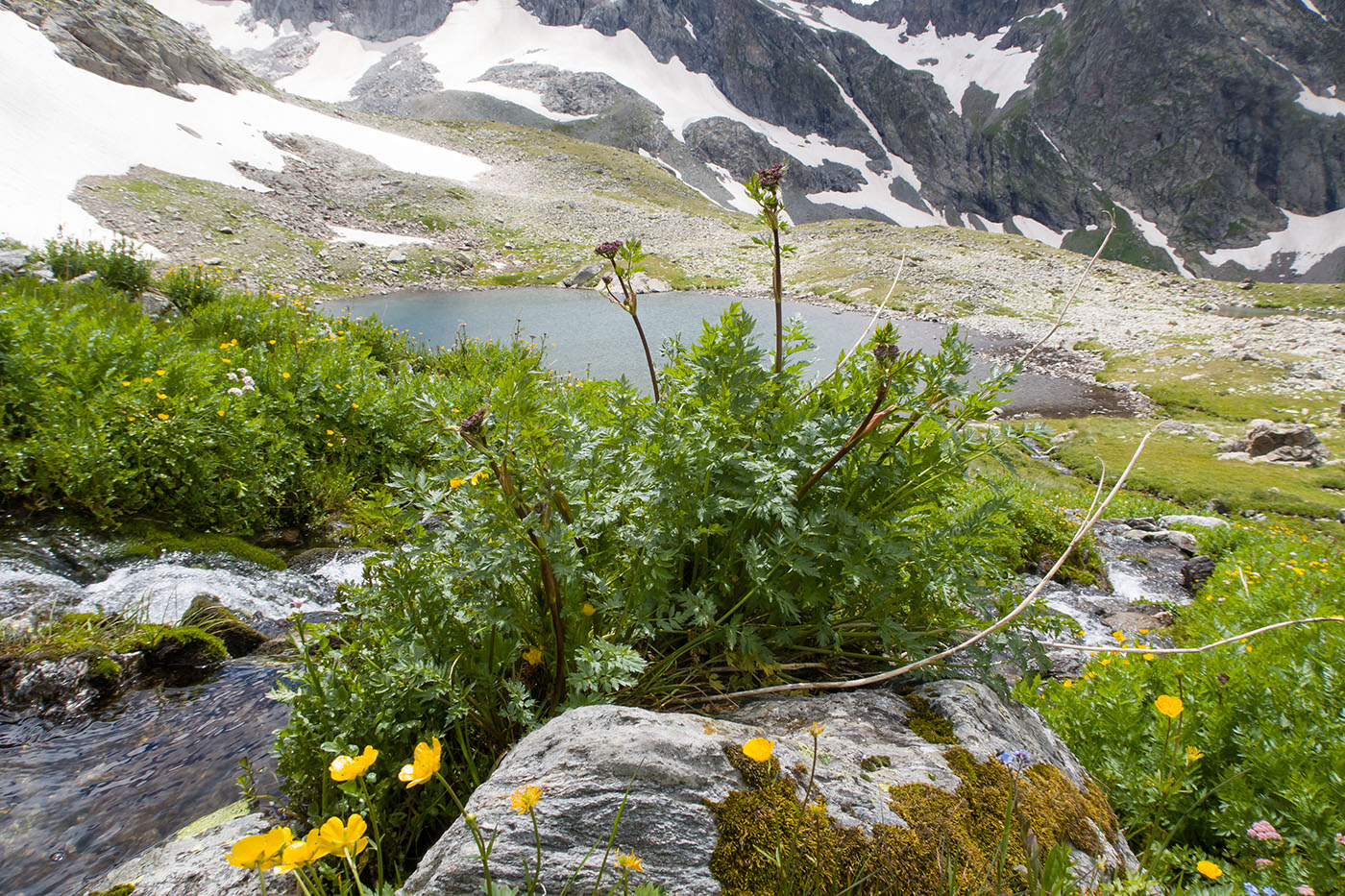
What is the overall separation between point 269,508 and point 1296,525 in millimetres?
16524

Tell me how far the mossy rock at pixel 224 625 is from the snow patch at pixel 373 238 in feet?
113

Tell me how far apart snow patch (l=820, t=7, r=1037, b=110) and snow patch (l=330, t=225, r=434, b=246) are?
595 ft

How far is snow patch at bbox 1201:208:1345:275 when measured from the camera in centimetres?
13607

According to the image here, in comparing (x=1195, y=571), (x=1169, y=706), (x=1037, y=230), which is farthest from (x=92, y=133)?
(x=1037, y=230)

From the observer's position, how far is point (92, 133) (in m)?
33.1

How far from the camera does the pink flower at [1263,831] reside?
1.82 metres

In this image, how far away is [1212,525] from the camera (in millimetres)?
10109

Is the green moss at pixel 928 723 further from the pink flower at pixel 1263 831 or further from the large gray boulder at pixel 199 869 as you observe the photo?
the large gray boulder at pixel 199 869

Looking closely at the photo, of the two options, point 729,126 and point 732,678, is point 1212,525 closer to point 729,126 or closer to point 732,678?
point 732,678

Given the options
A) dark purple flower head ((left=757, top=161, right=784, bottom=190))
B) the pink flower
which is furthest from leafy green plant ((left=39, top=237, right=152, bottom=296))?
the pink flower

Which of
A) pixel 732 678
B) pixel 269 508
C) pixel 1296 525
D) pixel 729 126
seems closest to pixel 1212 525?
pixel 1296 525

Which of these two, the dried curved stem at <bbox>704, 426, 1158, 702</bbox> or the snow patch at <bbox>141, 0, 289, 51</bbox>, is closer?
the dried curved stem at <bbox>704, 426, 1158, 702</bbox>

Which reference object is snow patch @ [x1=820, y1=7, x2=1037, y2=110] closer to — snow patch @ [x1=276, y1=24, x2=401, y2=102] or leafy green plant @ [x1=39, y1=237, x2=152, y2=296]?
snow patch @ [x1=276, y1=24, x2=401, y2=102]

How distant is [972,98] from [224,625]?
214 metres
